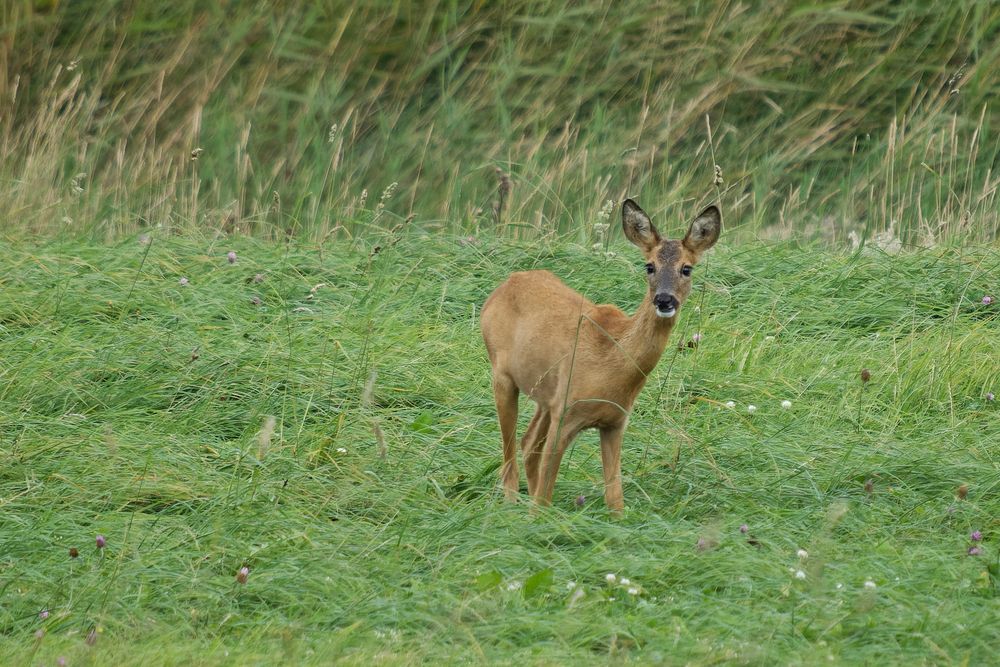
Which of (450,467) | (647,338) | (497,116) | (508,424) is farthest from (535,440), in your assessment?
(497,116)

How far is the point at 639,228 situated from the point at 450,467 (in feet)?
3.52

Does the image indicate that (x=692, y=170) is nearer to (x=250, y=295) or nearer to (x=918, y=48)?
(x=918, y=48)

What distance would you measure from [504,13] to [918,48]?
257cm

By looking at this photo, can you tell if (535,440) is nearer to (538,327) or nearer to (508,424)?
(508,424)

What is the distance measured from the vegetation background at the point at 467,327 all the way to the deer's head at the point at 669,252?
50cm

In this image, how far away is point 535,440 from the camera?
5.53 m

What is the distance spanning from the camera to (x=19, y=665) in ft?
11.7

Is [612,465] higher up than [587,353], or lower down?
lower down

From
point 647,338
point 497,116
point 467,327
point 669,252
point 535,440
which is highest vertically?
point 669,252

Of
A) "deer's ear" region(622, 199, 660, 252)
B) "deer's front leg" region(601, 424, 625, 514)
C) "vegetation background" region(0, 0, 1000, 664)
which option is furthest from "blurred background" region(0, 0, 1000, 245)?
"deer's front leg" region(601, 424, 625, 514)

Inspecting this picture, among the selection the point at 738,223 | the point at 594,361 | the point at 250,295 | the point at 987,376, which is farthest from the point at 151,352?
the point at 738,223

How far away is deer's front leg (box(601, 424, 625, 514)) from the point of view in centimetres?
500

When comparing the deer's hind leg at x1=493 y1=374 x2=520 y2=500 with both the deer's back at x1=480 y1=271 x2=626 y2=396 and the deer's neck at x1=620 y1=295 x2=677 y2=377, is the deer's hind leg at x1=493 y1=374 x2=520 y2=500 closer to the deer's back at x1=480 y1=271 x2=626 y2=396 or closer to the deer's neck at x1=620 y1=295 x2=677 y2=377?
the deer's back at x1=480 y1=271 x2=626 y2=396

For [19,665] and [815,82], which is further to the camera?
[815,82]
